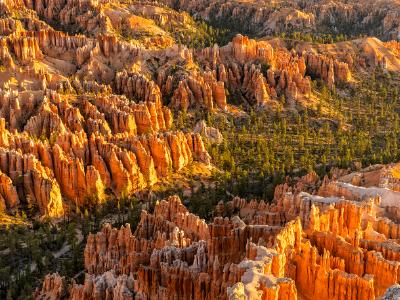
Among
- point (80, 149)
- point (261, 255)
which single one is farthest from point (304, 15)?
point (261, 255)

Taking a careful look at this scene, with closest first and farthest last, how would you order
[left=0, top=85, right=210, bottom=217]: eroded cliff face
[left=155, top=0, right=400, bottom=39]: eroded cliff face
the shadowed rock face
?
the shadowed rock face < [left=0, top=85, right=210, bottom=217]: eroded cliff face < [left=155, top=0, right=400, bottom=39]: eroded cliff face

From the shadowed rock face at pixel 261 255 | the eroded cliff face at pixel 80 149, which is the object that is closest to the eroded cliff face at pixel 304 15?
the eroded cliff face at pixel 80 149

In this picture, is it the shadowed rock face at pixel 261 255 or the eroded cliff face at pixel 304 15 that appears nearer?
the shadowed rock face at pixel 261 255

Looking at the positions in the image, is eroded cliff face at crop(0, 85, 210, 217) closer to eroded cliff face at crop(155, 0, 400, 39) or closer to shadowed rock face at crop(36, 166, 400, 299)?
shadowed rock face at crop(36, 166, 400, 299)

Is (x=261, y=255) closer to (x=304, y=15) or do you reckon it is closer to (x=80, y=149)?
(x=80, y=149)

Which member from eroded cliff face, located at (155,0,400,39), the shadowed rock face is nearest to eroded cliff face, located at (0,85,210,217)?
the shadowed rock face

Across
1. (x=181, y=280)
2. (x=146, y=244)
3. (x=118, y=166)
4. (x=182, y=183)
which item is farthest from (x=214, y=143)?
(x=181, y=280)

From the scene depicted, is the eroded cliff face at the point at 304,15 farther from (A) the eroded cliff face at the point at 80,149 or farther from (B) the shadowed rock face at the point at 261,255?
(B) the shadowed rock face at the point at 261,255

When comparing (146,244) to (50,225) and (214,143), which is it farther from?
(214,143)
